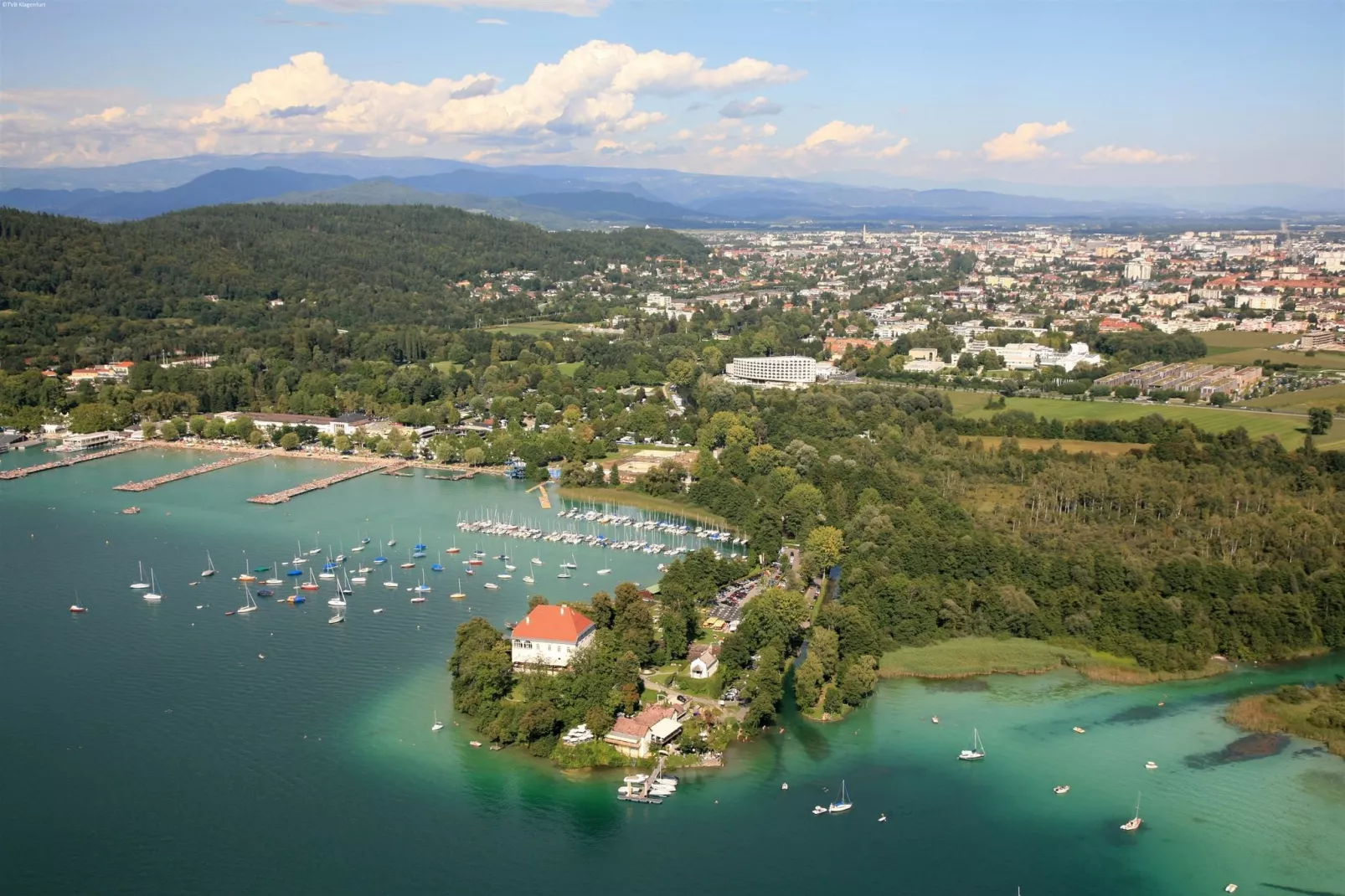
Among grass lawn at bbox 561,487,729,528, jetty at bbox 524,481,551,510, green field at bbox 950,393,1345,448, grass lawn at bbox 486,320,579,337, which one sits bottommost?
jetty at bbox 524,481,551,510

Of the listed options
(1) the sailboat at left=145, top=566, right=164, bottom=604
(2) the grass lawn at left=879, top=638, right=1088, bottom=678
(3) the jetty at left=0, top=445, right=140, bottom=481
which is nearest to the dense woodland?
(2) the grass lawn at left=879, top=638, right=1088, bottom=678

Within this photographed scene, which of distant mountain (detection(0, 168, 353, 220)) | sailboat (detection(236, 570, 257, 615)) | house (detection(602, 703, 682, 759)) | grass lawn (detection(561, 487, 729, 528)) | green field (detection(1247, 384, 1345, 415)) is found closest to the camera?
house (detection(602, 703, 682, 759))

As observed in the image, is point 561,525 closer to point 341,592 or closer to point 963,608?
point 341,592

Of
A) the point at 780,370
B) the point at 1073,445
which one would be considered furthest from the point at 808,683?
the point at 780,370

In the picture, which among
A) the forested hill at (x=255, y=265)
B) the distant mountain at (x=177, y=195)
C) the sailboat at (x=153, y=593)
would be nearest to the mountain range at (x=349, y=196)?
the distant mountain at (x=177, y=195)

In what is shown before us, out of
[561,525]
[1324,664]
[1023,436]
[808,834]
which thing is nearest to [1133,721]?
[1324,664]

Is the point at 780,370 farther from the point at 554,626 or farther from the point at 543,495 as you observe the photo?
the point at 554,626

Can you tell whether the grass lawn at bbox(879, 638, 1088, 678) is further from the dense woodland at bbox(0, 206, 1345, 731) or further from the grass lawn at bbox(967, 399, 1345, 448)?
the grass lawn at bbox(967, 399, 1345, 448)
